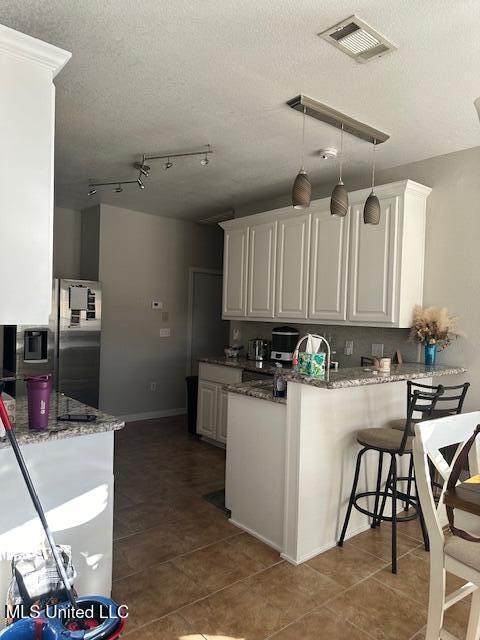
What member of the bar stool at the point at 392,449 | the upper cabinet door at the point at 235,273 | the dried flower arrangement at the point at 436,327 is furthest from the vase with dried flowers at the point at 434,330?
the upper cabinet door at the point at 235,273

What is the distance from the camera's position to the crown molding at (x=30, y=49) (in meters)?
1.77

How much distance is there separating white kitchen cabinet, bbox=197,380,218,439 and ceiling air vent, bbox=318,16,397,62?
3331mm

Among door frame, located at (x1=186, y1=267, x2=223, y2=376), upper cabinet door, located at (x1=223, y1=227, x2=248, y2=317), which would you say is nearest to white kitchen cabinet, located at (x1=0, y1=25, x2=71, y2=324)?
upper cabinet door, located at (x1=223, y1=227, x2=248, y2=317)

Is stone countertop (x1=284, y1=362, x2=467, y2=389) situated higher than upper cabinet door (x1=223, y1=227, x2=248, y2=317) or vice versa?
upper cabinet door (x1=223, y1=227, x2=248, y2=317)

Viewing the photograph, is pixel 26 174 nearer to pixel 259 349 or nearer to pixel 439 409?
pixel 439 409

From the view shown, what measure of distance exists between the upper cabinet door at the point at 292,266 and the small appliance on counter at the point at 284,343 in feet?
0.75

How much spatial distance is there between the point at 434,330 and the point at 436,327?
0.09ft

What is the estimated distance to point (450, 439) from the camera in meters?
1.85

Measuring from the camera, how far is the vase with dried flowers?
3.49 m

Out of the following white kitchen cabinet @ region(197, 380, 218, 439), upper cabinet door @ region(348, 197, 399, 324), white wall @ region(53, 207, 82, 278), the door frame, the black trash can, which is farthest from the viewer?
the door frame

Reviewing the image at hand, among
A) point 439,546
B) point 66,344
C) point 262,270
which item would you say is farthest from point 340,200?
point 66,344

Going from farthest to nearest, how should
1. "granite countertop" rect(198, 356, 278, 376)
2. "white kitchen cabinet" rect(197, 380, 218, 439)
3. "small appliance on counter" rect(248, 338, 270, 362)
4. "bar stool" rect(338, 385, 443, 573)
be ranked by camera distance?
"small appliance on counter" rect(248, 338, 270, 362), "white kitchen cabinet" rect(197, 380, 218, 439), "granite countertop" rect(198, 356, 278, 376), "bar stool" rect(338, 385, 443, 573)

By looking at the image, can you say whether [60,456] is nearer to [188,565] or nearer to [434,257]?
[188,565]

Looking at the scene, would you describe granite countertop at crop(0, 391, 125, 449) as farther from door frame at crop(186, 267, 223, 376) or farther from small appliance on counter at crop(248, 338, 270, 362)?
door frame at crop(186, 267, 223, 376)
